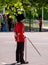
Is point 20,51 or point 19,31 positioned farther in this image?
point 20,51

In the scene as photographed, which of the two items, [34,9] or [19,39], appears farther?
[19,39]

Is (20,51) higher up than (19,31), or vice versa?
(19,31)

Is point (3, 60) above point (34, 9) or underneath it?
underneath

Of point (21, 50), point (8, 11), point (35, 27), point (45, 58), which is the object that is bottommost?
point (35, 27)

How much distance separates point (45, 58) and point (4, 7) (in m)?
6.88

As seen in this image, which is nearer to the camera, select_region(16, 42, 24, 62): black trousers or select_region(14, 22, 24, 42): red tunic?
select_region(14, 22, 24, 42): red tunic

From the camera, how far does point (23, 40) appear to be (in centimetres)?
1095

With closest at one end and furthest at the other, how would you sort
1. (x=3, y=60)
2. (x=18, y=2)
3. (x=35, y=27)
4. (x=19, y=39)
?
(x=18, y=2), (x=19, y=39), (x=3, y=60), (x=35, y=27)

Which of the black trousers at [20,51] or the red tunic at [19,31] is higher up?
the red tunic at [19,31]

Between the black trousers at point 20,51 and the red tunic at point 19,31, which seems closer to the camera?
the red tunic at point 19,31

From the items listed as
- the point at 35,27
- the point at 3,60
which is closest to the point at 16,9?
the point at 3,60

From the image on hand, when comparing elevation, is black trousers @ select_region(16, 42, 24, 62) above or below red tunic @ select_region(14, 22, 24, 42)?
below

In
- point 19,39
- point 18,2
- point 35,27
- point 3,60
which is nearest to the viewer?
point 18,2

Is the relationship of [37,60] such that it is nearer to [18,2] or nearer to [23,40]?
[23,40]
